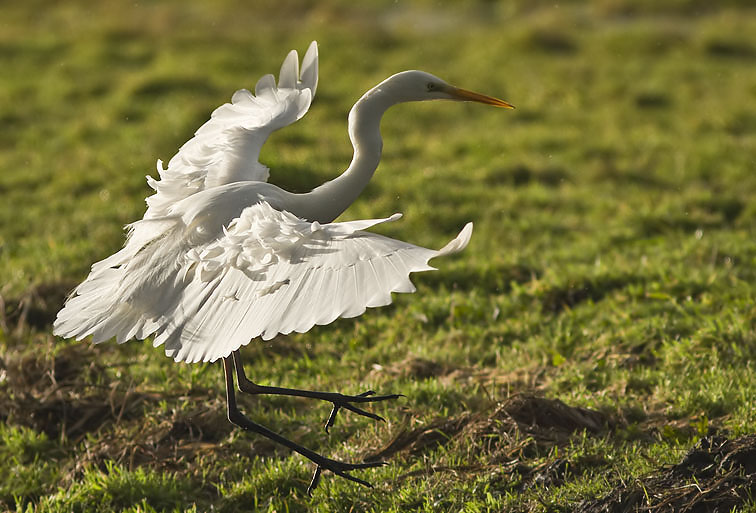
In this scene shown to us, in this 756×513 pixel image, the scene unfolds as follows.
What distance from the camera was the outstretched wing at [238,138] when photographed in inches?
163

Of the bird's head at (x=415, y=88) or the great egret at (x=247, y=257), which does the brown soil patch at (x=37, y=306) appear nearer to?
the great egret at (x=247, y=257)

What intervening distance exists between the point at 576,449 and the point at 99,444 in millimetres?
2110

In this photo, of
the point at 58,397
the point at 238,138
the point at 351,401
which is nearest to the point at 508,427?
the point at 351,401

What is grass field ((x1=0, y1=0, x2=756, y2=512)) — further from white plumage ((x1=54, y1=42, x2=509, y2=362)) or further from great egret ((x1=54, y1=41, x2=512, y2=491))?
white plumage ((x1=54, y1=42, x2=509, y2=362))

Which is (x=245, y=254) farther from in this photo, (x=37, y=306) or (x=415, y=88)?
(x=37, y=306)

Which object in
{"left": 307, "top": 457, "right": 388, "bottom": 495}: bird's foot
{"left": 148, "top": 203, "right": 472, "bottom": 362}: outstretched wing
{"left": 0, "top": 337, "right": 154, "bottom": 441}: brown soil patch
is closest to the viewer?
{"left": 148, "top": 203, "right": 472, "bottom": 362}: outstretched wing

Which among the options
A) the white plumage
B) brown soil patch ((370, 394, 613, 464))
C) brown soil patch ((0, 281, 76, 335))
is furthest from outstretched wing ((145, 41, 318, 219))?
brown soil patch ((0, 281, 76, 335))

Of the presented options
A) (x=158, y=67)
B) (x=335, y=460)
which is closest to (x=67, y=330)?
(x=335, y=460)

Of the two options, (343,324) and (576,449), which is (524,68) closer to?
(343,324)

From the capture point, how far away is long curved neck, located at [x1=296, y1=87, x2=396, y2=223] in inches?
155

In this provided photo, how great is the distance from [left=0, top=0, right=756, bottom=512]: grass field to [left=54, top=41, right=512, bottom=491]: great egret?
17.6 inches

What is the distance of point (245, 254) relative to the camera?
317 cm

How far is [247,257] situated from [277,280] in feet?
0.66

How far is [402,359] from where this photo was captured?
483cm
